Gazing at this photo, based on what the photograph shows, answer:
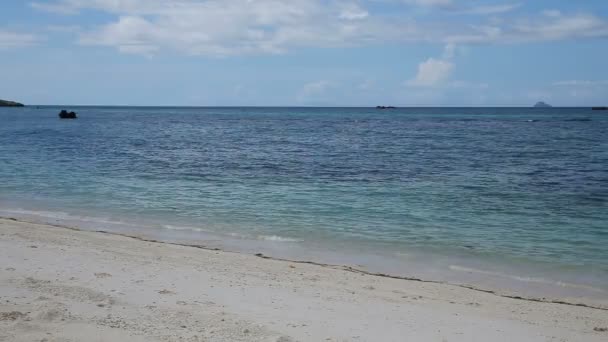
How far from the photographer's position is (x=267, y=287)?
9023 millimetres

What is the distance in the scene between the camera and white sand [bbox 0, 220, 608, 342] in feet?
22.6

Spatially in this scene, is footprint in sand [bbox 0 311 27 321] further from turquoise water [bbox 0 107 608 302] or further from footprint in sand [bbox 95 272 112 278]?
turquoise water [bbox 0 107 608 302]

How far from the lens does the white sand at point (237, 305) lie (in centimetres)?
689

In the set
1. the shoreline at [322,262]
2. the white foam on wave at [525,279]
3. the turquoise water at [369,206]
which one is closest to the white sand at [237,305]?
the shoreline at [322,262]

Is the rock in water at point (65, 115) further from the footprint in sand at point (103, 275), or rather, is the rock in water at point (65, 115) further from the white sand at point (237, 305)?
the footprint in sand at point (103, 275)

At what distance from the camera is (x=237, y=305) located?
7.96 meters

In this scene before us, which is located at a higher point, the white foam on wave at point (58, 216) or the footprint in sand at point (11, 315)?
the footprint in sand at point (11, 315)

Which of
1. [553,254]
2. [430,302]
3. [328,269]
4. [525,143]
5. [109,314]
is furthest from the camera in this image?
[525,143]

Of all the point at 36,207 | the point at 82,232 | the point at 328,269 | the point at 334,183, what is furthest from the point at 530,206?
the point at 36,207

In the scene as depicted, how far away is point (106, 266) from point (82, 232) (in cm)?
407

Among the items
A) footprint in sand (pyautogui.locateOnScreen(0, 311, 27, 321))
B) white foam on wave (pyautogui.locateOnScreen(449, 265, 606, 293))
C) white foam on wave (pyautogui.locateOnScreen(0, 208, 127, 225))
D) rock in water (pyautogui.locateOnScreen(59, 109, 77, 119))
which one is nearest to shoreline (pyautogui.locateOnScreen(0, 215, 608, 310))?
white foam on wave (pyautogui.locateOnScreen(449, 265, 606, 293))

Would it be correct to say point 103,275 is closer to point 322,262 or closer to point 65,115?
point 322,262

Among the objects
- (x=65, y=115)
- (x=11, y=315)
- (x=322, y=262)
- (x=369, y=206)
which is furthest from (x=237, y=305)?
(x=65, y=115)

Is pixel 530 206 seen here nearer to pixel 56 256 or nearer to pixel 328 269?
pixel 328 269
